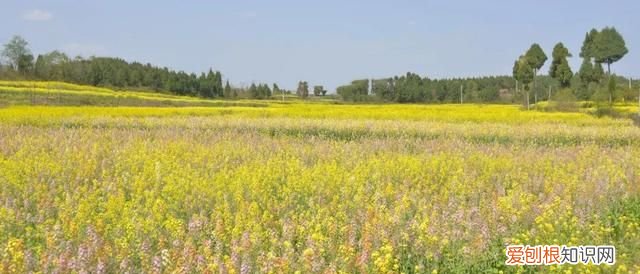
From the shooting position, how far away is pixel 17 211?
587cm

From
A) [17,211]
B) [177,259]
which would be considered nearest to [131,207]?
Answer: [17,211]

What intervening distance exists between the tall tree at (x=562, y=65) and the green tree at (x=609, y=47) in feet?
19.9

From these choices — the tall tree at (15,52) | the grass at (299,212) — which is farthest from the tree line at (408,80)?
the grass at (299,212)

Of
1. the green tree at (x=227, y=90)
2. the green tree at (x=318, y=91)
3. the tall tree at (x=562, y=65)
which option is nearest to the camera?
the tall tree at (x=562, y=65)

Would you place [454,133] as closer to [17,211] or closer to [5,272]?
[17,211]

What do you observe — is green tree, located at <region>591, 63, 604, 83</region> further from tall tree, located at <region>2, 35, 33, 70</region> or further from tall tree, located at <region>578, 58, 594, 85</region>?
tall tree, located at <region>2, 35, 33, 70</region>

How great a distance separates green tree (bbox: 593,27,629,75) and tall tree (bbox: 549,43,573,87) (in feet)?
19.9

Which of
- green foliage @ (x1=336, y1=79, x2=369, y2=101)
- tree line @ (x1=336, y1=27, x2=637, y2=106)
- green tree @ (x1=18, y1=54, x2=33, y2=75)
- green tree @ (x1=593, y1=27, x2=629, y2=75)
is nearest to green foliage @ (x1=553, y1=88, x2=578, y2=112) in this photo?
tree line @ (x1=336, y1=27, x2=637, y2=106)

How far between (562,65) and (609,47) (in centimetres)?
779

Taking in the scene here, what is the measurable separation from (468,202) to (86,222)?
4614mm

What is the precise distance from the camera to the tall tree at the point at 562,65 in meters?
69.9

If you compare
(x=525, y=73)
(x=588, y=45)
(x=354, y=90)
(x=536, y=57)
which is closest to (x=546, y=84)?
(x=588, y=45)

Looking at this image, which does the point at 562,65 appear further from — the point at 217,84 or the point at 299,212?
the point at 299,212

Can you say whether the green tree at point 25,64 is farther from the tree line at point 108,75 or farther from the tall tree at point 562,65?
the tall tree at point 562,65
